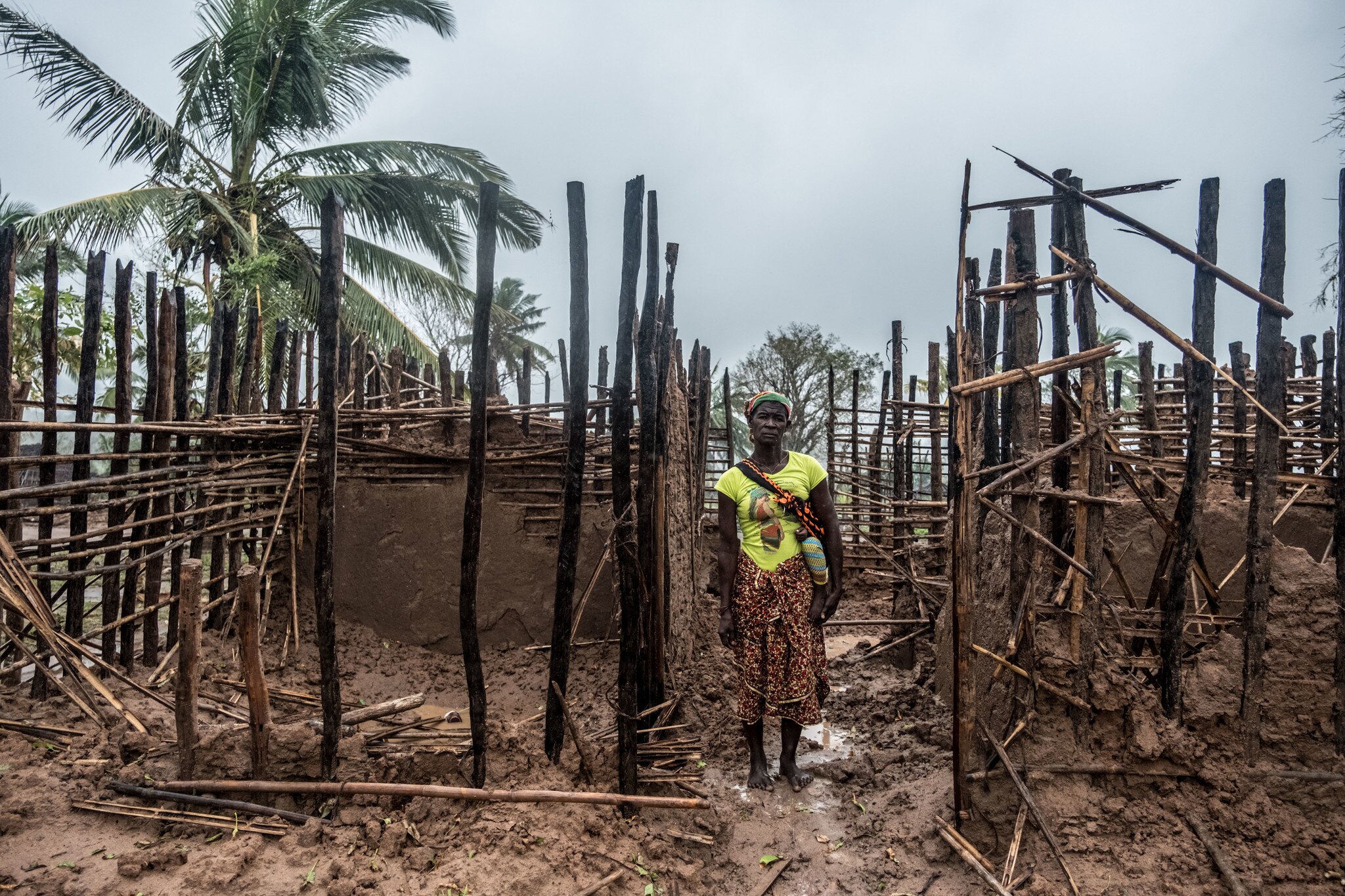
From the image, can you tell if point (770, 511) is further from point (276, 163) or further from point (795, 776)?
point (276, 163)

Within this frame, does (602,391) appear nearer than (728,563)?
No

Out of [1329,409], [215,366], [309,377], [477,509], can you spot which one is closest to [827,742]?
[477,509]

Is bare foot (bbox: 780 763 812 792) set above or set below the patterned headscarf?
below

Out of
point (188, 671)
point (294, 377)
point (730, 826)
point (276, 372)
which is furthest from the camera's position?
point (294, 377)

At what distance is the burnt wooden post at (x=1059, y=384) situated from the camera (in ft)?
10.2

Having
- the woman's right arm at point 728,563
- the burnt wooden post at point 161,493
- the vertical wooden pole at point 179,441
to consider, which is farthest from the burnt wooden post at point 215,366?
the woman's right arm at point 728,563

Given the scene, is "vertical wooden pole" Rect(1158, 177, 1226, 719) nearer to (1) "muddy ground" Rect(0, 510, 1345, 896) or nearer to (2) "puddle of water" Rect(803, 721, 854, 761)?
(1) "muddy ground" Rect(0, 510, 1345, 896)

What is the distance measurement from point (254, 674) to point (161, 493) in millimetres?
1995

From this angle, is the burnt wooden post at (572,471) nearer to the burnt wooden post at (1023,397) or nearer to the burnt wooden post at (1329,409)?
the burnt wooden post at (1023,397)

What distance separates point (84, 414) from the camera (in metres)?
4.03

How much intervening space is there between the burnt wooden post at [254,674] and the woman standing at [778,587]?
202 centimetres

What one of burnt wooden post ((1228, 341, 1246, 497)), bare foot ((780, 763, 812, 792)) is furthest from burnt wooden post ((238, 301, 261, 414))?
burnt wooden post ((1228, 341, 1246, 497))

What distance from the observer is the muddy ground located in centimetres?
269

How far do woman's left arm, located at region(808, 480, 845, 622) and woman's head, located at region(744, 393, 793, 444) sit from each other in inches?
13.8
